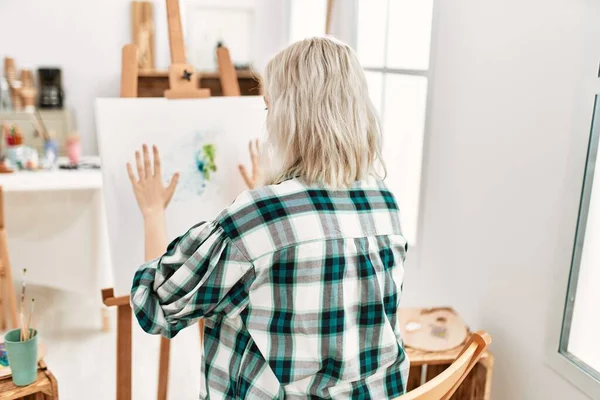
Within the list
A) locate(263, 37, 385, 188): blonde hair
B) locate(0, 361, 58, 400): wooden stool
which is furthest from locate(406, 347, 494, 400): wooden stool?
locate(0, 361, 58, 400): wooden stool

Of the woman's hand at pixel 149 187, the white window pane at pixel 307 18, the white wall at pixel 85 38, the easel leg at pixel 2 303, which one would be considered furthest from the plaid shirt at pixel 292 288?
the white wall at pixel 85 38

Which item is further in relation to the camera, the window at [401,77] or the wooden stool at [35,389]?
the window at [401,77]

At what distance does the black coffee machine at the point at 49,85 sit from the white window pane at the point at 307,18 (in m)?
1.95

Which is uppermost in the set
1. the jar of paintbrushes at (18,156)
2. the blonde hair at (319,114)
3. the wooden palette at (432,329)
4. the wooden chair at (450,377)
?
the blonde hair at (319,114)

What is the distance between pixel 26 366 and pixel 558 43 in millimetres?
1514

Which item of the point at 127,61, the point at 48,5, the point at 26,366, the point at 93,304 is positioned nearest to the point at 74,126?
the point at 48,5

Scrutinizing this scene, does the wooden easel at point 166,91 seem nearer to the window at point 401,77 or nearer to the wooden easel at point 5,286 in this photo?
the window at point 401,77

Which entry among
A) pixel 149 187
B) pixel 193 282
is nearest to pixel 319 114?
pixel 193 282

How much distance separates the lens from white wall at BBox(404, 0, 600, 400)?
133 centimetres

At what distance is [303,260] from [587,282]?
2.54ft

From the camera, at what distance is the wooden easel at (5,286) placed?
8.07 ft

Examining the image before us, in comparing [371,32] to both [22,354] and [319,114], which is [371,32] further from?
[22,354]

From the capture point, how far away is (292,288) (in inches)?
36.8

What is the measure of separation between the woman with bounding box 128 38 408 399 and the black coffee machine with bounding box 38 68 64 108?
13.1 feet
